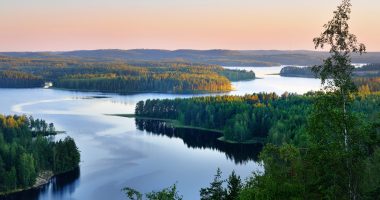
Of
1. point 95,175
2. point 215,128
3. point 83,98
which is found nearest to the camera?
point 95,175

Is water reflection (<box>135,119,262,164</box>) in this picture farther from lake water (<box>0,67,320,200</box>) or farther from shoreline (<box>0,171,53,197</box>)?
shoreline (<box>0,171,53,197</box>)

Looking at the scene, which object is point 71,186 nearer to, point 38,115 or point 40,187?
point 40,187

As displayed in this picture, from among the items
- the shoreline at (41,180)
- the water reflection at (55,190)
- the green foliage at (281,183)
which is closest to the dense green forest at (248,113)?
the water reflection at (55,190)

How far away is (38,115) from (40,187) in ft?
184

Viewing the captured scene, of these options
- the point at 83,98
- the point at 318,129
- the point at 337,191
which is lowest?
the point at 83,98

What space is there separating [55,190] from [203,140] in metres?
33.4

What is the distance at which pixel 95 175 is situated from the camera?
53.1m

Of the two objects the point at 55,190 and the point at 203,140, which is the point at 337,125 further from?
the point at 203,140

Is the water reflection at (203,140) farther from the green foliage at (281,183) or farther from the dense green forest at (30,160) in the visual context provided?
the green foliage at (281,183)

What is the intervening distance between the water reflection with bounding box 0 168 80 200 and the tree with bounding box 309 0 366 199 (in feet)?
116

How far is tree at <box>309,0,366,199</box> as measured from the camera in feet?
47.3

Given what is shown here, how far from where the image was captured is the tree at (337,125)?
14422 millimetres

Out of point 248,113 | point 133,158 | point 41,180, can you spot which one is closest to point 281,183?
point 41,180

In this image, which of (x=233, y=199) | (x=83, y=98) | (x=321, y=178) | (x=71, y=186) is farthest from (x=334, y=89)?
(x=83, y=98)
